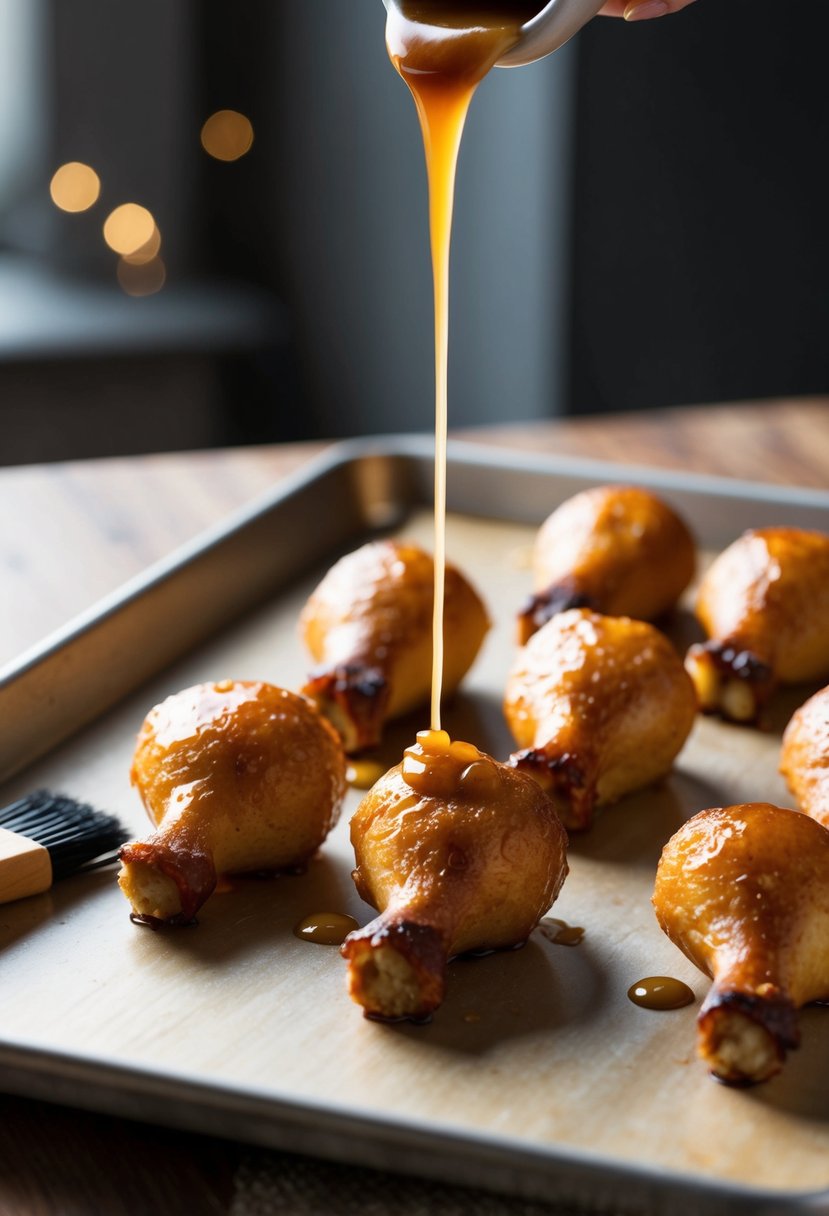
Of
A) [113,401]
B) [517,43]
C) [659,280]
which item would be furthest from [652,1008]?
[113,401]

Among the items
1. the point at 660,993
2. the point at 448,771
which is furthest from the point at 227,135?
the point at 660,993

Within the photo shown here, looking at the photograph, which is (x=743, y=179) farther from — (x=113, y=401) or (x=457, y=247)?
(x=113, y=401)

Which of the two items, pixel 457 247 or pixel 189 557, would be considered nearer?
pixel 189 557

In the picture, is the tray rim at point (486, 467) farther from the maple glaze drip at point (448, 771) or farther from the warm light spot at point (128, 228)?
the warm light spot at point (128, 228)

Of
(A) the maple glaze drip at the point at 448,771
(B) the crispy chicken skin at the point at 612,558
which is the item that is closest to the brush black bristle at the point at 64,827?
(A) the maple glaze drip at the point at 448,771

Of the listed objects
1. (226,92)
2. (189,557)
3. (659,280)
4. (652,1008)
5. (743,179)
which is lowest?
(652,1008)

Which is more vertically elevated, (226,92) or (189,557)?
(226,92)

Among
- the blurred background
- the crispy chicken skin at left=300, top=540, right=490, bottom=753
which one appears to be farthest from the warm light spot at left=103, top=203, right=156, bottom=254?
the crispy chicken skin at left=300, top=540, right=490, bottom=753
